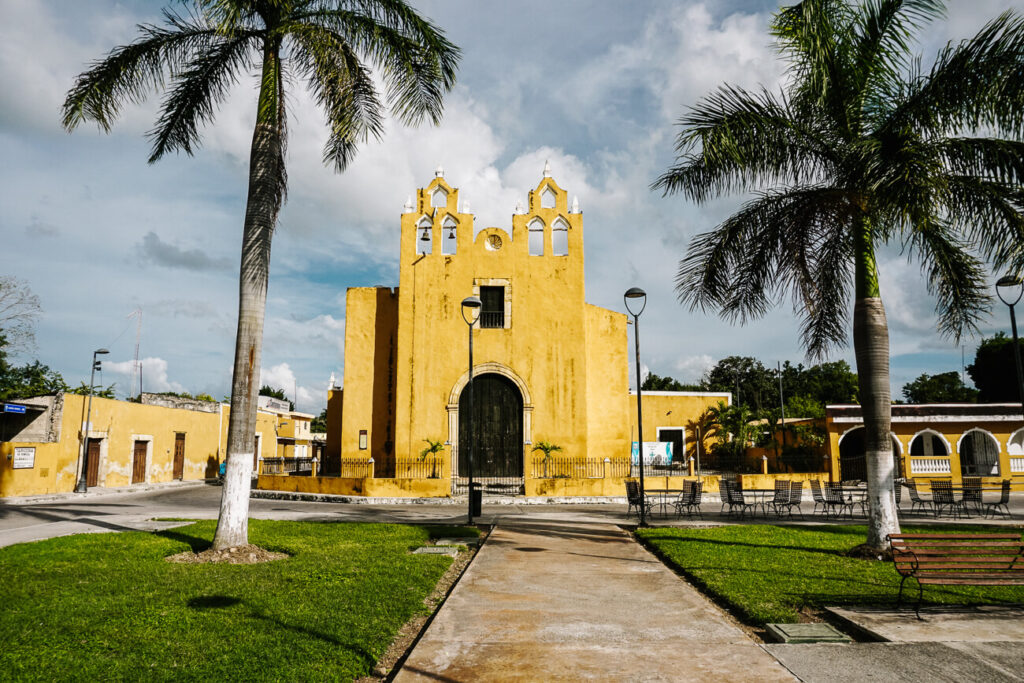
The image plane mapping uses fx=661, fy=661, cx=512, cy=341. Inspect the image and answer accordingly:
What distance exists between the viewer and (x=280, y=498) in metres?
22.5

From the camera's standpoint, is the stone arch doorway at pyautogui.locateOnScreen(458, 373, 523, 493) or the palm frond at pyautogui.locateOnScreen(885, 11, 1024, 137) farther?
the stone arch doorway at pyautogui.locateOnScreen(458, 373, 523, 493)

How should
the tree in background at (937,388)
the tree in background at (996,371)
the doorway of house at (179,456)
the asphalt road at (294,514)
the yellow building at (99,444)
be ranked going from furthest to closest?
1. the tree in background at (937,388)
2. the tree in background at (996,371)
3. the doorway of house at (179,456)
4. the yellow building at (99,444)
5. the asphalt road at (294,514)

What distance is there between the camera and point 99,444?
90.8ft

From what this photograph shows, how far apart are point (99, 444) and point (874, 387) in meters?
29.1

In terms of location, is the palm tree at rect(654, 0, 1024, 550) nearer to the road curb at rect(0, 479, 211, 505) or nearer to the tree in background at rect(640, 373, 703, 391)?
the road curb at rect(0, 479, 211, 505)

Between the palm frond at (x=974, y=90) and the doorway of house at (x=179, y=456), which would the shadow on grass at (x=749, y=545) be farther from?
the doorway of house at (x=179, y=456)

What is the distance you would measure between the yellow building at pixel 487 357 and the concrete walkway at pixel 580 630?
1472 cm

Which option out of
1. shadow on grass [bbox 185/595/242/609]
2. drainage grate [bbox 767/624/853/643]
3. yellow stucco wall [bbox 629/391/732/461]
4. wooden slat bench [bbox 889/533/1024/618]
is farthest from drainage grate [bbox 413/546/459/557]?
yellow stucco wall [bbox 629/391/732/461]

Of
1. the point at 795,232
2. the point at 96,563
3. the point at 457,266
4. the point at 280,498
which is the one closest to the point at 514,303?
the point at 457,266

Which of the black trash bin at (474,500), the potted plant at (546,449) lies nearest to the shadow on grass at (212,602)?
the black trash bin at (474,500)

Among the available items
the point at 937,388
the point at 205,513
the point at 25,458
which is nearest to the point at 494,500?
the point at 205,513

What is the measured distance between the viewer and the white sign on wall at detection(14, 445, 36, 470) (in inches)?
898

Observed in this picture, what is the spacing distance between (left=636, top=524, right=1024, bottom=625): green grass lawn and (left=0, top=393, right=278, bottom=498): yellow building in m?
22.4

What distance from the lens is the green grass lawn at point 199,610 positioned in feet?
15.3
